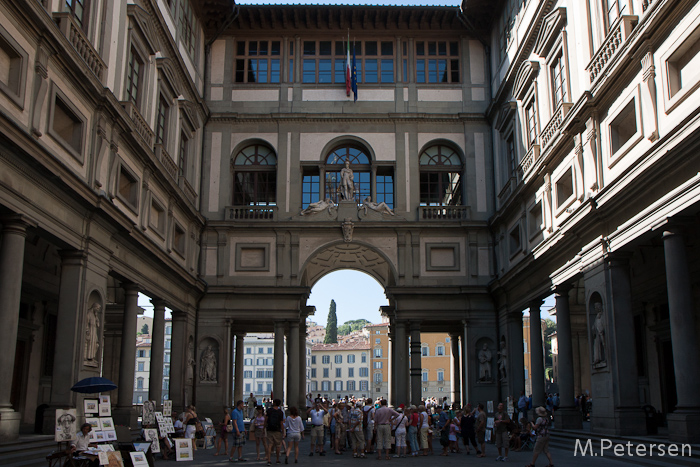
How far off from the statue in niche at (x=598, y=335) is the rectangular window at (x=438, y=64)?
18.5 metres

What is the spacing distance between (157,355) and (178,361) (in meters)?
2.99

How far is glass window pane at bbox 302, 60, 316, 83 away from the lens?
3572cm

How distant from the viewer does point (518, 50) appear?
1127 inches

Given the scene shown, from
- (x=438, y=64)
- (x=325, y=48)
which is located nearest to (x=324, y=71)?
(x=325, y=48)

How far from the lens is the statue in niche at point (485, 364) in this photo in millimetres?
32188

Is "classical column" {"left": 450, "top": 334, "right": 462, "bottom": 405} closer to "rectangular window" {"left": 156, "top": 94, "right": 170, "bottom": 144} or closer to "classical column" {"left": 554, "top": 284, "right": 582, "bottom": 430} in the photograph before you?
"classical column" {"left": 554, "top": 284, "right": 582, "bottom": 430}

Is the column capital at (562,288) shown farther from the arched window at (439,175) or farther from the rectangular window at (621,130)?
the arched window at (439,175)

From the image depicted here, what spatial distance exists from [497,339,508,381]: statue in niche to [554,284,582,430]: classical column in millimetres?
7534

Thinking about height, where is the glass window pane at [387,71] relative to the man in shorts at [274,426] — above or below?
above

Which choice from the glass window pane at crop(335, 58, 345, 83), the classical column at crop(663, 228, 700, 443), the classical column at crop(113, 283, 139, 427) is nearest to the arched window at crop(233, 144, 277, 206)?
the glass window pane at crop(335, 58, 345, 83)

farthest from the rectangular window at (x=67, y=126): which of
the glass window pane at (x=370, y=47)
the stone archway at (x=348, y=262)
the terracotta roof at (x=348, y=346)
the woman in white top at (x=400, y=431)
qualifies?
the terracotta roof at (x=348, y=346)

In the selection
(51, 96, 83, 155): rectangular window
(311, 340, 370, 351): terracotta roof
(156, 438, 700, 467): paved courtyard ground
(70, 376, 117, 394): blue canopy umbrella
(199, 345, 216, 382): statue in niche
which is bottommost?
(156, 438, 700, 467): paved courtyard ground

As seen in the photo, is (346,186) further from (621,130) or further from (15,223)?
(15,223)

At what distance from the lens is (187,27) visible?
31.6 meters
